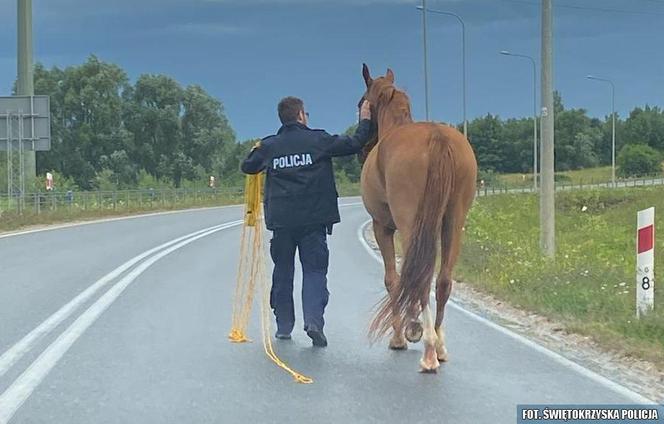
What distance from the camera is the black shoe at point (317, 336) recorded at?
7645 millimetres

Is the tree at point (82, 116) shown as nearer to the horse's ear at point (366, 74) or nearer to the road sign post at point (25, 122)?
the road sign post at point (25, 122)

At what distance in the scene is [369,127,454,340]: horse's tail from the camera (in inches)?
261

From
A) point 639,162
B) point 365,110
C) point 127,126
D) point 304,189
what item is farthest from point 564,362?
point 639,162

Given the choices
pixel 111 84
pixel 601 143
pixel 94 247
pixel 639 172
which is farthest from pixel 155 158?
pixel 601 143

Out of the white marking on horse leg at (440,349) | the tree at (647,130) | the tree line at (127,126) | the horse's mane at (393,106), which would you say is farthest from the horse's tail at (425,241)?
the tree at (647,130)

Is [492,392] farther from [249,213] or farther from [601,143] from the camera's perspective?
[601,143]

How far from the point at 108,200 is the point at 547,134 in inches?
1270

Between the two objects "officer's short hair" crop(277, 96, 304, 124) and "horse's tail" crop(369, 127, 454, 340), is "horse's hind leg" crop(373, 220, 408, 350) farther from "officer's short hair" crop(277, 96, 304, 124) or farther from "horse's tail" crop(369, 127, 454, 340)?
"officer's short hair" crop(277, 96, 304, 124)

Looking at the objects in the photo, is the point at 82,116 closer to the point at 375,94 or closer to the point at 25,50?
the point at 25,50

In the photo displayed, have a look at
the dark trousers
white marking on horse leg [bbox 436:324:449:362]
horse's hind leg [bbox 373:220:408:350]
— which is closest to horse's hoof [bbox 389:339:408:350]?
horse's hind leg [bbox 373:220:408:350]

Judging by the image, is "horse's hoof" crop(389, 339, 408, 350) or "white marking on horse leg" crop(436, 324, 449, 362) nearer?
"white marking on horse leg" crop(436, 324, 449, 362)

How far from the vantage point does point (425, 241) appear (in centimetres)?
663

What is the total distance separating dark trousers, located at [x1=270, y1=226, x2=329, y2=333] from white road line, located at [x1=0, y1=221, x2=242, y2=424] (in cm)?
192

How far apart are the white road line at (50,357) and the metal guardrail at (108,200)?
860 inches
